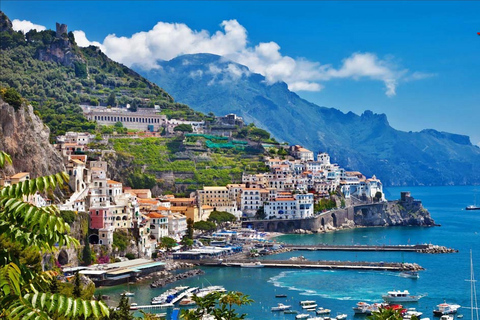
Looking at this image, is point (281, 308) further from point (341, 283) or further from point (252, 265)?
point (252, 265)

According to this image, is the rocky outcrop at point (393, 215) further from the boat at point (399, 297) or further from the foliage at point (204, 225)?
the boat at point (399, 297)

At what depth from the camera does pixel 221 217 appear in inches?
2830

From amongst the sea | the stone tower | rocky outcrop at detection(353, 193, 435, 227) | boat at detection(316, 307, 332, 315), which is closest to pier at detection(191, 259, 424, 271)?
the sea

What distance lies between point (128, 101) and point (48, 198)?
50778 millimetres

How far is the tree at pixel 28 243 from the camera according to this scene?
16.8 ft

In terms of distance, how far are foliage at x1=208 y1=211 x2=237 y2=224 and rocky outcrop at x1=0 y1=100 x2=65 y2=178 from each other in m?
19.9

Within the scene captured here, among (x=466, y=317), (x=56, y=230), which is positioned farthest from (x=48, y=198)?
(x=56, y=230)

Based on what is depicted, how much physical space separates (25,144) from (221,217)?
80.1 ft

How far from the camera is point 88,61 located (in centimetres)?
11000

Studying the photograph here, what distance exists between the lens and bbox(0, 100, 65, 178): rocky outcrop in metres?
52.4

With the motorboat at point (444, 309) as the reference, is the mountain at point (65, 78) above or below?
above

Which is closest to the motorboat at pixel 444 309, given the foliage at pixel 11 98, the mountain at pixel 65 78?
the foliage at pixel 11 98

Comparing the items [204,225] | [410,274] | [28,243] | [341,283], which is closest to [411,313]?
[341,283]

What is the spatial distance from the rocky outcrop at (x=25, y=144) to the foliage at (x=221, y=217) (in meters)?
19.9
